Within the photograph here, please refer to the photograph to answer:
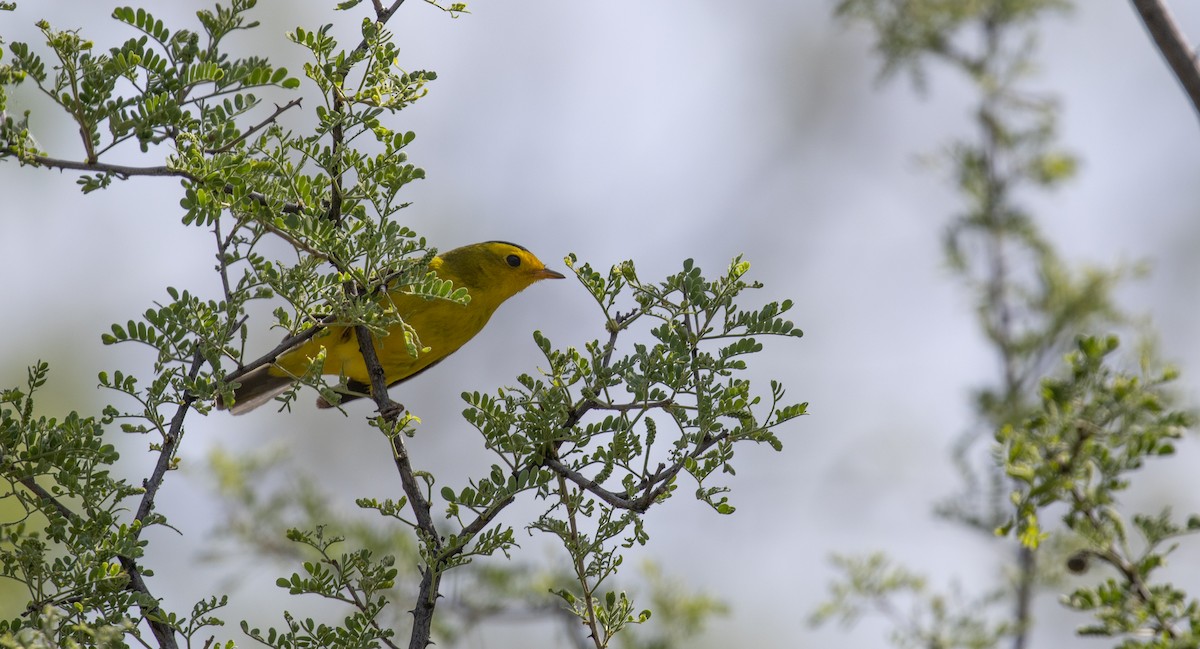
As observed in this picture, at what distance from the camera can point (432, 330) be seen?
5.01 meters

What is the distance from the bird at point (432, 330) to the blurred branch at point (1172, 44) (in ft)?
8.96

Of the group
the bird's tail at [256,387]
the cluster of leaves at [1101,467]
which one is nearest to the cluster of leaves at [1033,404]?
the cluster of leaves at [1101,467]

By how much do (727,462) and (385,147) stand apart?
1.12m

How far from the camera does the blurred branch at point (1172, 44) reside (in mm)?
2510

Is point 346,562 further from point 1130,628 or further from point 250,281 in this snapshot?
point 1130,628

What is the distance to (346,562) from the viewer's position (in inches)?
108

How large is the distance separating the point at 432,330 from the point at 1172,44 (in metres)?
3.25

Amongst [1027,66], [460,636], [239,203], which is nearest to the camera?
[239,203]

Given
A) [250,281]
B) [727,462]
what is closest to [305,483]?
[250,281]

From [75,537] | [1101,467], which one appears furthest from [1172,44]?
[75,537]

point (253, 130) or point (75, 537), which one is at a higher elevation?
point (253, 130)

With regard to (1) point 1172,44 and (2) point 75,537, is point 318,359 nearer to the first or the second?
(2) point 75,537

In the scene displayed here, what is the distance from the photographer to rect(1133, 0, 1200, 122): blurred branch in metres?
2.51

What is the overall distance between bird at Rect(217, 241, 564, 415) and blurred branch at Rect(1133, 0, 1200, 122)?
8.96 feet
